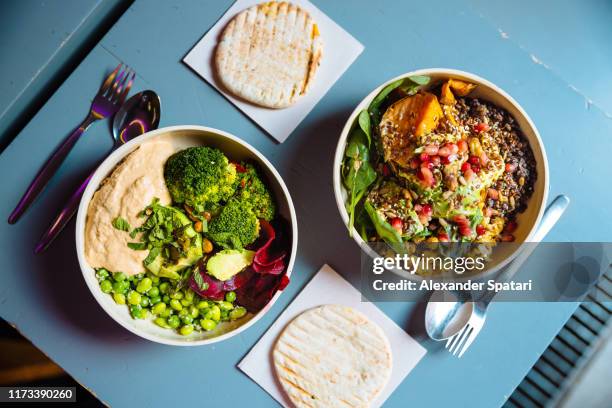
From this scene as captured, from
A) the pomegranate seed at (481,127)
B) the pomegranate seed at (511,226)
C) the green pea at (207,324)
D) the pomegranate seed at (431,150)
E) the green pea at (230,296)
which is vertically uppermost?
the pomegranate seed at (481,127)

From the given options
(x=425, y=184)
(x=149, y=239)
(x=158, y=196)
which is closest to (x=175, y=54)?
(x=158, y=196)

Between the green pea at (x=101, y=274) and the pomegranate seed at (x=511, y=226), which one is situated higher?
the pomegranate seed at (x=511, y=226)

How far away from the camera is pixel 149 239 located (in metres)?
2.04

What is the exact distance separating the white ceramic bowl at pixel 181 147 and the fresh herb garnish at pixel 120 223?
0.39 feet

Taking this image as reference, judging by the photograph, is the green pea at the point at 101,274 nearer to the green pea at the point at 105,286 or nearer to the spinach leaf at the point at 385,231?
the green pea at the point at 105,286

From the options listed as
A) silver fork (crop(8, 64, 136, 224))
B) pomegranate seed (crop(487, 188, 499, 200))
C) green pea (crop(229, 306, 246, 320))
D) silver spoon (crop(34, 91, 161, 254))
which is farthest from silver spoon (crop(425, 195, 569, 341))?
silver fork (crop(8, 64, 136, 224))

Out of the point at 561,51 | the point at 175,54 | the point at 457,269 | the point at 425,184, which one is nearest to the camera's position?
the point at 425,184

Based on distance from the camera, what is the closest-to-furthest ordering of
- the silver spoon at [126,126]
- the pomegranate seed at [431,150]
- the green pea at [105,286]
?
1. the pomegranate seed at [431,150]
2. the green pea at [105,286]
3. the silver spoon at [126,126]

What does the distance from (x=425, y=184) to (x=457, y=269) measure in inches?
15.2

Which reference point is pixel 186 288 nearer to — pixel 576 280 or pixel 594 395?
pixel 576 280

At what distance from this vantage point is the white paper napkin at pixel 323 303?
2.31m

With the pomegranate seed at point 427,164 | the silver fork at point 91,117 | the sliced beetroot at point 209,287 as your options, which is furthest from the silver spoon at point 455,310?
the silver fork at point 91,117

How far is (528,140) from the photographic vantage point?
211 centimetres

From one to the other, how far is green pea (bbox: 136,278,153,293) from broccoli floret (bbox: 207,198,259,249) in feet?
1.02
